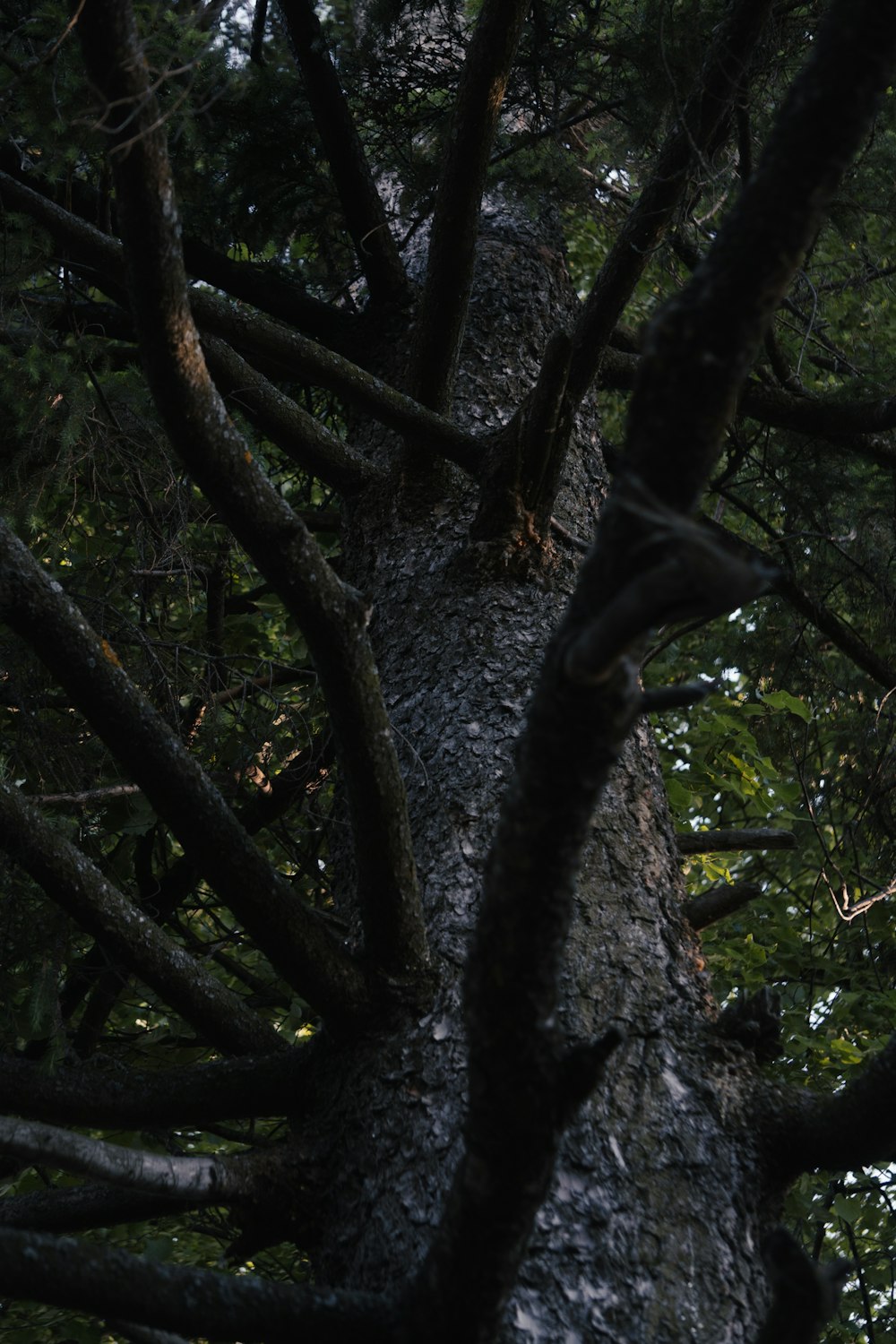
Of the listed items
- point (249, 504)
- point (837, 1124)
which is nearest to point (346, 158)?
point (249, 504)

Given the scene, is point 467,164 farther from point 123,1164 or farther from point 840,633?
point 123,1164

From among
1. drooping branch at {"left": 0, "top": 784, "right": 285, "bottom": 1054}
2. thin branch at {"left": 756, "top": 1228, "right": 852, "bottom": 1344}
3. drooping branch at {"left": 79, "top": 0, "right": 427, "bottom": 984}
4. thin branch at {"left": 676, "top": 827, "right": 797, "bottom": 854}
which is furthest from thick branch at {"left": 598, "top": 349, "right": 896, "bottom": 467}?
thin branch at {"left": 756, "top": 1228, "right": 852, "bottom": 1344}

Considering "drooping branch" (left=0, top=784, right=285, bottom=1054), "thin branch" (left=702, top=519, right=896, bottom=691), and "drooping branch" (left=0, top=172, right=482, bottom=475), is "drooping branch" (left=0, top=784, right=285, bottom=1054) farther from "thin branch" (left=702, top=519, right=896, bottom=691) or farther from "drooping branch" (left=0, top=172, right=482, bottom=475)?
"thin branch" (left=702, top=519, right=896, bottom=691)

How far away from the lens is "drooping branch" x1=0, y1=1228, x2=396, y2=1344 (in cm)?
141

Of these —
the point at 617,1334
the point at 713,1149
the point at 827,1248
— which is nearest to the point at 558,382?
the point at 713,1149

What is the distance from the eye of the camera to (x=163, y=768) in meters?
2.01

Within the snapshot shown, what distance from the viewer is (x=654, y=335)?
121 centimetres

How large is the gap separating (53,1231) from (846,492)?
3.94 m

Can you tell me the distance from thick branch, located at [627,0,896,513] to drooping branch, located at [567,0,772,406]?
1.60m

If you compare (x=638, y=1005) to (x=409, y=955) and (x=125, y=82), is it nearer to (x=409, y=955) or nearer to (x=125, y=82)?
Answer: (x=409, y=955)

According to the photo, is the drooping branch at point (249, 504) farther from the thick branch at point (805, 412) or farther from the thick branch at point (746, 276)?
the thick branch at point (805, 412)

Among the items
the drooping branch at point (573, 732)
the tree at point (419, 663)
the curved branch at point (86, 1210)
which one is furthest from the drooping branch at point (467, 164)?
the curved branch at point (86, 1210)

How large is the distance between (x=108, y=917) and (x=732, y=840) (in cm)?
168

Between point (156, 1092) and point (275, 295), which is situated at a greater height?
point (275, 295)
